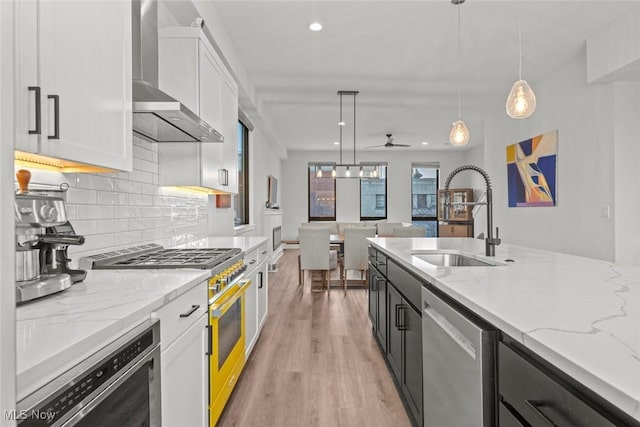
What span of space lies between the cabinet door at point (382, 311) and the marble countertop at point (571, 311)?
903mm

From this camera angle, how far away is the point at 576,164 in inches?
159

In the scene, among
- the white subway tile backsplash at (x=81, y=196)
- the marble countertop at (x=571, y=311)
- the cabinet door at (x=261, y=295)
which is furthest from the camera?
the cabinet door at (x=261, y=295)

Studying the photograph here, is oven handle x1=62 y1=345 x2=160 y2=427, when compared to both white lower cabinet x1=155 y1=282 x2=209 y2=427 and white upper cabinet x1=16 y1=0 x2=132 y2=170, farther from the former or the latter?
white upper cabinet x1=16 y1=0 x2=132 y2=170

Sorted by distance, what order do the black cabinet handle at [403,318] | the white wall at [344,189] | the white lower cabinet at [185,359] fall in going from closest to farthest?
the white lower cabinet at [185,359] < the black cabinet handle at [403,318] < the white wall at [344,189]

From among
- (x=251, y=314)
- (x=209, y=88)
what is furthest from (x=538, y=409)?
(x=209, y=88)

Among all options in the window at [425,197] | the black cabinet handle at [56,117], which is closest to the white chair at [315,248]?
the black cabinet handle at [56,117]

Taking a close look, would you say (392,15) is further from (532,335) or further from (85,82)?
(532,335)

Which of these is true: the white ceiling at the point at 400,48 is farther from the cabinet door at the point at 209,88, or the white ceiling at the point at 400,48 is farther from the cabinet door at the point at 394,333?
the cabinet door at the point at 394,333

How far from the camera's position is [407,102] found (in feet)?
18.3

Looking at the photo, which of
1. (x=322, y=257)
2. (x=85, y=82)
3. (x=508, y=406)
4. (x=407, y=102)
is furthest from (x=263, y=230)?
(x=508, y=406)

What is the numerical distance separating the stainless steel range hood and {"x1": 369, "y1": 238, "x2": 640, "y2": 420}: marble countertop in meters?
1.35

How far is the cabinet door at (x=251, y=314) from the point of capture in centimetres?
254

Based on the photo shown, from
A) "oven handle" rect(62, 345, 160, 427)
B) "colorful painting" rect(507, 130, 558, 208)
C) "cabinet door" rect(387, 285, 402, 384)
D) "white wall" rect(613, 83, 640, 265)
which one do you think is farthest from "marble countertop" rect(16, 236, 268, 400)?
"colorful painting" rect(507, 130, 558, 208)

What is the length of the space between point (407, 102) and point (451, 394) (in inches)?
197
